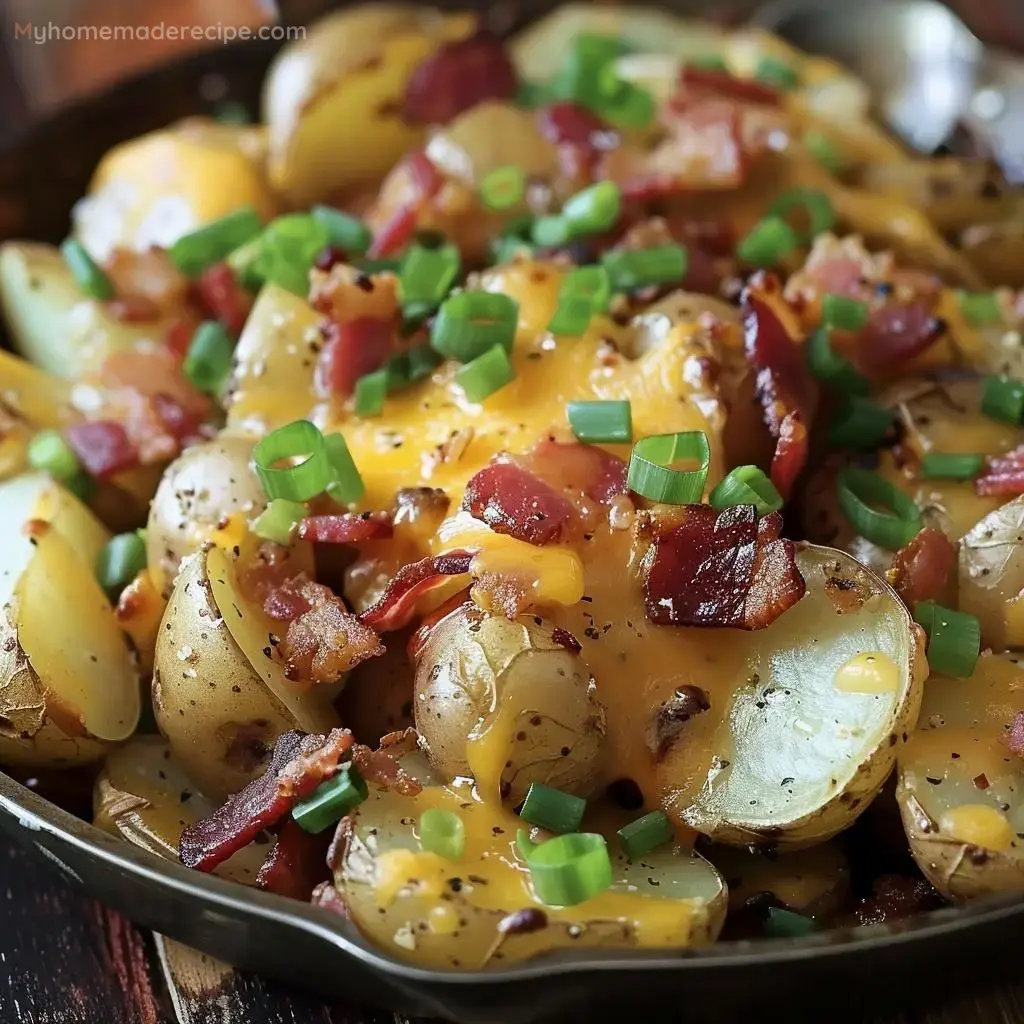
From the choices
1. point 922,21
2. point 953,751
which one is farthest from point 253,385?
point 922,21

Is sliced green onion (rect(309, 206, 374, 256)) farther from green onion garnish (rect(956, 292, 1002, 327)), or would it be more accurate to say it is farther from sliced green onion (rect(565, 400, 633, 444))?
green onion garnish (rect(956, 292, 1002, 327))

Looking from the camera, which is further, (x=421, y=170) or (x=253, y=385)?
(x=421, y=170)

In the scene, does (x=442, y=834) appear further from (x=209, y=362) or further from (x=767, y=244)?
(x=767, y=244)

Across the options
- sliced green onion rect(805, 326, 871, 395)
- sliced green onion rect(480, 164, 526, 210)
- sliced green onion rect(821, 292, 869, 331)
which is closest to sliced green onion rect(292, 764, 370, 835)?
sliced green onion rect(805, 326, 871, 395)

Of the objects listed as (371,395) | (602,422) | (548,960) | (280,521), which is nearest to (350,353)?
(371,395)

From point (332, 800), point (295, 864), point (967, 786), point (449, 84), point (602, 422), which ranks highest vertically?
point (449, 84)

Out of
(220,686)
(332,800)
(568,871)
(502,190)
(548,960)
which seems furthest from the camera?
(502,190)

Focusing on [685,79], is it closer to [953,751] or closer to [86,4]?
[953,751]
